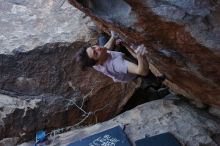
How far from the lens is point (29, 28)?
536cm

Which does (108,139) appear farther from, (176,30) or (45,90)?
(176,30)

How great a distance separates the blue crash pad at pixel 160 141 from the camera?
4133 mm

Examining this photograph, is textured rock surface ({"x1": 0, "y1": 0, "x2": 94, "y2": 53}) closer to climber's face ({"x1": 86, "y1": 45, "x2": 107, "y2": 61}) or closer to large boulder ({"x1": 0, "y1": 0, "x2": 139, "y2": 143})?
large boulder ({"x1": 0, "y1": 0, "x2": 139, "y2": 143})

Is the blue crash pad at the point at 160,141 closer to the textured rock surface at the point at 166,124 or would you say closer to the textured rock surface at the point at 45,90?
the textured rock surface at the point at 166,124

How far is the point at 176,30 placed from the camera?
2.73 metres

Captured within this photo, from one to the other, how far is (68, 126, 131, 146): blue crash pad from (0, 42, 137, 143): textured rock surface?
78 cm

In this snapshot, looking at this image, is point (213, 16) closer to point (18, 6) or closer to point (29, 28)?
point (29, 28)

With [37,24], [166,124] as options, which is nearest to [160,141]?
[166,124]

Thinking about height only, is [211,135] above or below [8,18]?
below

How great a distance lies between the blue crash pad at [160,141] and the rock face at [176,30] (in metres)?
0.77

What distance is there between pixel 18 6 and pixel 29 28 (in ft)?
1.50

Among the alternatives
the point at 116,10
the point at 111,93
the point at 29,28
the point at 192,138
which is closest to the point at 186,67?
the point at 116,10

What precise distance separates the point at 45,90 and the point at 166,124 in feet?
5.50

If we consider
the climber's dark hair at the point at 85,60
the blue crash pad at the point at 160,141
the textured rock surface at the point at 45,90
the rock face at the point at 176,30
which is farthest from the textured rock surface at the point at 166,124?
the climber's dark hair at the point at 85,60
